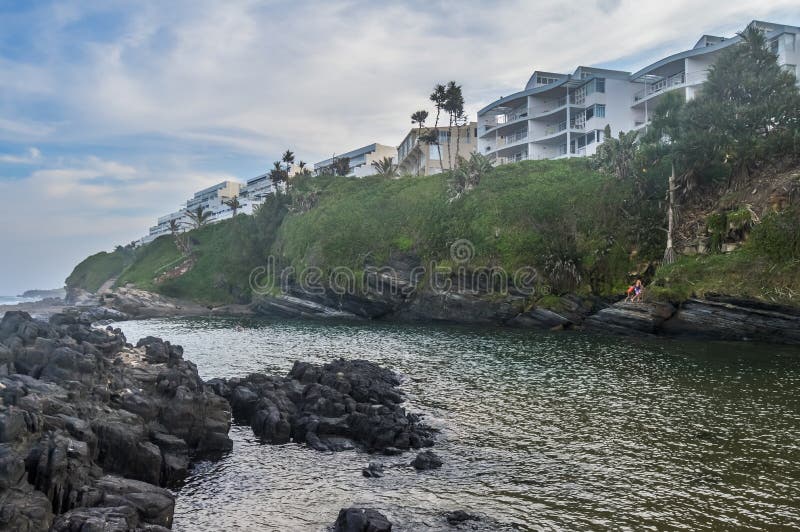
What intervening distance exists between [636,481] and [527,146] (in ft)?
311

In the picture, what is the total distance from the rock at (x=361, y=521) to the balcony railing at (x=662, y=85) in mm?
87989

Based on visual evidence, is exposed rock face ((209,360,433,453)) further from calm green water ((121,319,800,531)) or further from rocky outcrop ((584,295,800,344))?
rocky outcrop ((584,295,800,344))

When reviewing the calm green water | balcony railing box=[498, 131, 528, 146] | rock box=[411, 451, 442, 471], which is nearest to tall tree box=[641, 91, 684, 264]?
the calm green water

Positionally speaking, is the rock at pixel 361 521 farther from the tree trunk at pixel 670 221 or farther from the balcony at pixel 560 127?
the balcony at pixel 560 127

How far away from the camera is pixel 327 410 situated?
27906 millimetres

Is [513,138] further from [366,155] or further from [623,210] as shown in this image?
[366,155]

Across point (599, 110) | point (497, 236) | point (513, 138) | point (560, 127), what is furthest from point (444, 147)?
point (497, 236)

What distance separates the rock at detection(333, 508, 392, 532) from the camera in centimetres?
1532

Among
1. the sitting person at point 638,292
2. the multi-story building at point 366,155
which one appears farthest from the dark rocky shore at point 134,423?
the multi-story building at point 366,155

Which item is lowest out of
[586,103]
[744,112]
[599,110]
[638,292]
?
[638,292]

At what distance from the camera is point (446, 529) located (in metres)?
16.2

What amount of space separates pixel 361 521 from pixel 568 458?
9.77 meters

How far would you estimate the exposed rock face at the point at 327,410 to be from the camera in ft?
80.7

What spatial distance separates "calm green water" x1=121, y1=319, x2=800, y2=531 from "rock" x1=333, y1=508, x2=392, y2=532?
1.11 metres
